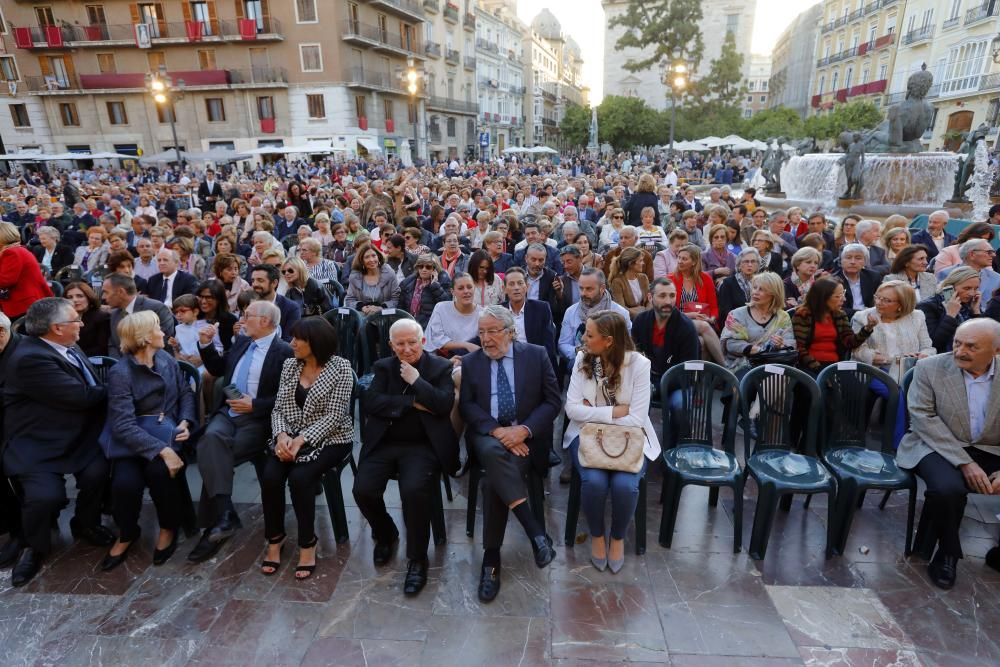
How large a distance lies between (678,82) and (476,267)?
1559 cm

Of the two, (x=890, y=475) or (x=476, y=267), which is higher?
(x=476, y=267)

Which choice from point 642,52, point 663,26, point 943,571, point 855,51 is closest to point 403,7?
point 663,26

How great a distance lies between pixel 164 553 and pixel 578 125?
1988 inches

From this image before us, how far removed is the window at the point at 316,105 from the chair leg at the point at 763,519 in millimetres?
31920

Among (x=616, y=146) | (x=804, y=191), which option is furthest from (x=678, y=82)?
(x=616, y=146)

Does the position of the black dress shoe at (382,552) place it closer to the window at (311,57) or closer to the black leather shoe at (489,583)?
the black leather shoe at (489,583)

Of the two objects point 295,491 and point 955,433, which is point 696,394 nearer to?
point 955,433

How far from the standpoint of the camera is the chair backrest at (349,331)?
4.63m

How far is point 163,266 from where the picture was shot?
507 cm

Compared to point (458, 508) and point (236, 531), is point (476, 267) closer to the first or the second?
point (458, 508)

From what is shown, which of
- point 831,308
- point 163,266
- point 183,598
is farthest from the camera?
point 163,266

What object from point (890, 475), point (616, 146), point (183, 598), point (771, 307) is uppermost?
point (616, 146)

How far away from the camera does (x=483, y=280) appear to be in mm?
4703

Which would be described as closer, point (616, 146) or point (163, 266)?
point (163, 266)
